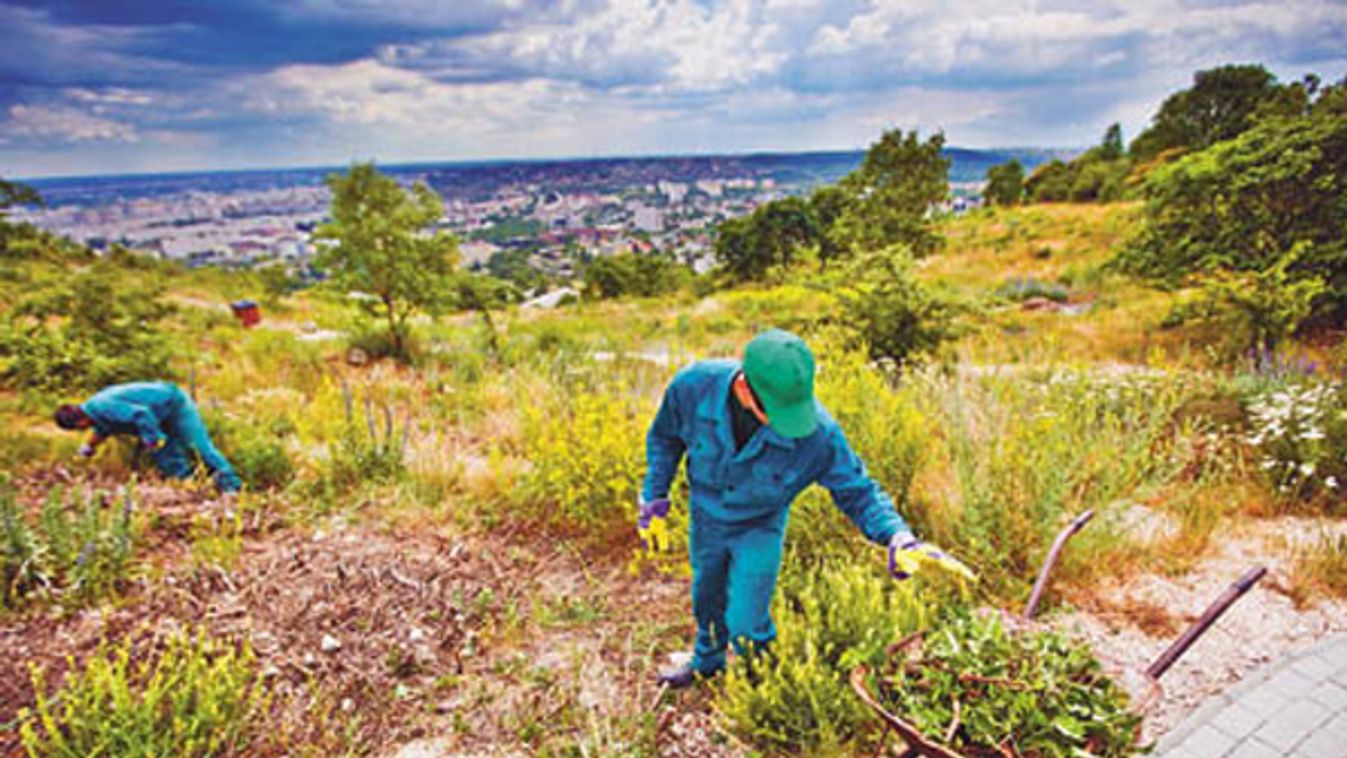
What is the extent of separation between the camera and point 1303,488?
4098 mm

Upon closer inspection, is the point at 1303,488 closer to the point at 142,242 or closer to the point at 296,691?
the point at 296,691

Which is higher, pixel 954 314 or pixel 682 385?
pixel 682 385

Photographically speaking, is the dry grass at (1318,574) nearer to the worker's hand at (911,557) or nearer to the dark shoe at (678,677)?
the worker's hand at (911,557)

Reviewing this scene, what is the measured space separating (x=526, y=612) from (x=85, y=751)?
1699mm

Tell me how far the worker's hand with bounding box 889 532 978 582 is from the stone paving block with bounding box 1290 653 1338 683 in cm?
200

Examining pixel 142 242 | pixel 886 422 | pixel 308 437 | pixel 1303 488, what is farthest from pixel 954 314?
pixel 142 242

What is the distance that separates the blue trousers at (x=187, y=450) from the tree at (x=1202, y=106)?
119 ft

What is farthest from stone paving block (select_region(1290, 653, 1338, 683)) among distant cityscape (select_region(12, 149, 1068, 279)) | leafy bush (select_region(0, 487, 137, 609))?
distant cityscape (select_region(12, 149, 1068, 279))

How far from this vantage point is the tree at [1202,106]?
29078 mm

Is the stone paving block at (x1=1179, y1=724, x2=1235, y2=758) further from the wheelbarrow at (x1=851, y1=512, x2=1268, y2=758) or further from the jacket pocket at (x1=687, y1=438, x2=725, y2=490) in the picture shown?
the jacket pocket at (x1=687, y1=438, x2=725, y2=490)

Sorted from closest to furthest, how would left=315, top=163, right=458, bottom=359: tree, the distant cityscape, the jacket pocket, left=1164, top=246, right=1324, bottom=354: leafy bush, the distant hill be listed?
the jacket pocket
left=1164, top=246, right=1324, bottom=354: leafy bush
left=315, top=163, right=458, bottom=359: tree
the distant cityscape
the distant hill

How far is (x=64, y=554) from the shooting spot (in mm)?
3307

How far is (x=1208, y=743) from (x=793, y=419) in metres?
2.10

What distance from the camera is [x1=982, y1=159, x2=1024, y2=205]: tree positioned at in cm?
4050
